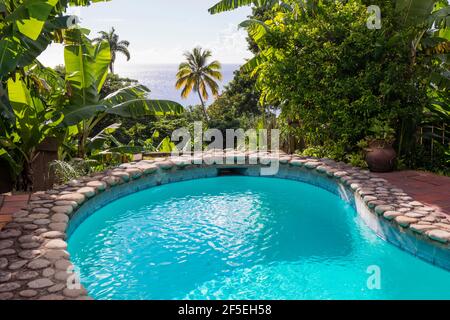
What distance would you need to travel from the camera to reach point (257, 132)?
1260 centimetres

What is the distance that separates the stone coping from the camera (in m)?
4.13

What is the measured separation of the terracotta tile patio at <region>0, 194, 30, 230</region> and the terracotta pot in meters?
6.70

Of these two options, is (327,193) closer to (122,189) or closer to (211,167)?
(211,167)

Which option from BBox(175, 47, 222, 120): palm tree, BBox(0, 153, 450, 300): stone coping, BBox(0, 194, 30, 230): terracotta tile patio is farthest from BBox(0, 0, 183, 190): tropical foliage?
BBox(175, 47, 222, 120): palm tree

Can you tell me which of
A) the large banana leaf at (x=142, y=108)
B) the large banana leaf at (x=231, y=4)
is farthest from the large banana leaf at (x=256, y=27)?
the large banana leaf at (x=142, y=108)

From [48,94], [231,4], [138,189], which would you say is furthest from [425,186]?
[48,94]

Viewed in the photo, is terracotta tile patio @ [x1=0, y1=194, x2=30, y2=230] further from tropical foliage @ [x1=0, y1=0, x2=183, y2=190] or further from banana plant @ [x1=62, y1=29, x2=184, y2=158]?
banana plant @ [x1=62, y1=29, x2=184, y2=158]

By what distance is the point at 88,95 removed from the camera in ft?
28.2

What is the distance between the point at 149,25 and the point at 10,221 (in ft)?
477

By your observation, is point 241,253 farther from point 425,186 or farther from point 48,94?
point 48,94

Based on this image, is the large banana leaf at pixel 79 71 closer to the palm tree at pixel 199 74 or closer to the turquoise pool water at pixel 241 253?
the turquoise pool water at pixel 241 253

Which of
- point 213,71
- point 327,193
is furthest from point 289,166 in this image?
point 213,71

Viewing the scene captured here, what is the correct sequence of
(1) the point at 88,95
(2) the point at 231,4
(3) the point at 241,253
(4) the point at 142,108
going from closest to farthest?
1. (3) the point at 241,253
2. (1) the point at 88,95
3. (4) the point at 142,108
4. (2) the point at 231,4

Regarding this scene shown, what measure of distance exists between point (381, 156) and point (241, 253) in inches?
171
